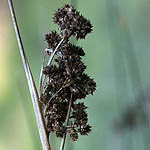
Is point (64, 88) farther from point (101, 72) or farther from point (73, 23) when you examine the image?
point (101, 72)

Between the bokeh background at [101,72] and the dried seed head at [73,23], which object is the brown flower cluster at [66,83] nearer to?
the dried seed head at [73,23]

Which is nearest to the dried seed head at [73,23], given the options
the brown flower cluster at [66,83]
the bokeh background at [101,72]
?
the brown flower cluster at [66,83]

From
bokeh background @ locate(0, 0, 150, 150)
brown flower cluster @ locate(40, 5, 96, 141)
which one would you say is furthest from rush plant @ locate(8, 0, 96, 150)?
bokeh background @ locate(0, 0, 150, 150)

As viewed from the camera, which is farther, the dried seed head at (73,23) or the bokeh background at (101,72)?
the bokeh background at (101,72)

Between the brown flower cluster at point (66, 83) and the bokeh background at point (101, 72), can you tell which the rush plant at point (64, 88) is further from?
the bokeh background at point (101, 72)

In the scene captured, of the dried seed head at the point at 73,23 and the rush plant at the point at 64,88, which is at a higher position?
the dried seed head at the point at 73,23

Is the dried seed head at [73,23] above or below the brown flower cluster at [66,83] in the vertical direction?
above

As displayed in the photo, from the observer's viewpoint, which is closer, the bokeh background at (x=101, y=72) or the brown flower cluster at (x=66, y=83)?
the brown flower cluster at (x=66, y=83)
